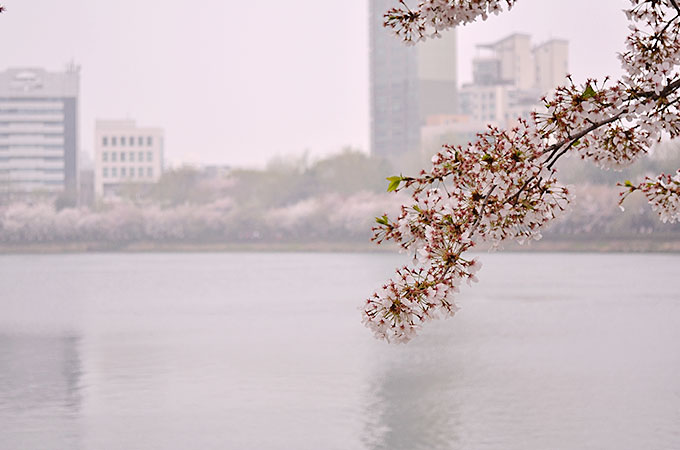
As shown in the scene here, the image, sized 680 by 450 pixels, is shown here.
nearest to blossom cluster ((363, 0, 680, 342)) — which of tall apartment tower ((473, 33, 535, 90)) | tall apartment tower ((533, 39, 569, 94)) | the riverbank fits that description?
the riverbank

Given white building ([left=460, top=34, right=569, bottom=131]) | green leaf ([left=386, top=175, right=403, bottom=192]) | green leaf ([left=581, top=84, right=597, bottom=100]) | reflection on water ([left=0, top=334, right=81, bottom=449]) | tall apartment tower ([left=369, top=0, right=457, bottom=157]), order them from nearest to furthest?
green leaf ([left=386, top=175, right=403, bottom=192]) → green leaf ([left=581, top=84, right=597, bottom=100]) → reflection on water ([left=0, top=334, right=81, bottom=449]) → white building ([left=460, top=34, right=569, bottom=131]) → tall apartment tower ([left=369, top=0, right=457, bottom=157])

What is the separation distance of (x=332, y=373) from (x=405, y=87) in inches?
5129

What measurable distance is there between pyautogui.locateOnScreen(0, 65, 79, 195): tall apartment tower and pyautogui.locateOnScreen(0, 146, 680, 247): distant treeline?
4577 centimetres

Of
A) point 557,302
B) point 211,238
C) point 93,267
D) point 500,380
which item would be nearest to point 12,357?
point 500,380

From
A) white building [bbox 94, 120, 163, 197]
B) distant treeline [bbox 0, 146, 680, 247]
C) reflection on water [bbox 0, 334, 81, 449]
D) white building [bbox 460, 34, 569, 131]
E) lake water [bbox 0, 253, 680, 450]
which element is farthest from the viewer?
white building [bbox 460, 34, 569, 131]

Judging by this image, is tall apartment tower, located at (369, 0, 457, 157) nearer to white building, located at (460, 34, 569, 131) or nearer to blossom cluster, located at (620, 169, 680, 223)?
white building, located at (460, 34, 569, 131)

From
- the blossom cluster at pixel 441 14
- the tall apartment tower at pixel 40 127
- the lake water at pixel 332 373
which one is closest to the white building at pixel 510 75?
the tall apartment tower at pixel 40 127

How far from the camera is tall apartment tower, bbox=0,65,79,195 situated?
135m

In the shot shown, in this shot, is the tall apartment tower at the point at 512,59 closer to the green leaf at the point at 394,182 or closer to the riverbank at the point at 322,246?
the riverbank at the point at 322,246

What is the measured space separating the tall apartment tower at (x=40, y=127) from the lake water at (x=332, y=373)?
10565cm

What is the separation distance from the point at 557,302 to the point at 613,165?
85.1 feet

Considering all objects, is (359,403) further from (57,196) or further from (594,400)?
(57,196)

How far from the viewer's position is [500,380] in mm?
16328

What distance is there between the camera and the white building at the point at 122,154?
12731 cm
